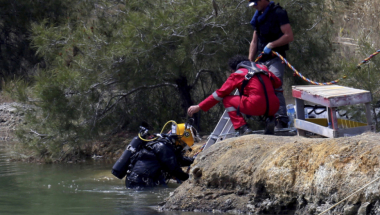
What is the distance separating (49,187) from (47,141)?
2250mm

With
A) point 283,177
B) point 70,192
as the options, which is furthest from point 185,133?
point 283,177

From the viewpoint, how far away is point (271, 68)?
739 centimetres

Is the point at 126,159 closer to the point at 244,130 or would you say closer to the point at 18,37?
the point at 244,130

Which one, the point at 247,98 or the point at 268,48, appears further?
the point at 268,48

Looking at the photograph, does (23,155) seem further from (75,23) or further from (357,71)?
(357,71)

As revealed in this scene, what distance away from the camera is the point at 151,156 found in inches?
269

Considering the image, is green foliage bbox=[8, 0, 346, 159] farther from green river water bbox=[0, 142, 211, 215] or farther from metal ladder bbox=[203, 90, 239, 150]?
metal ladder bbox=[203, 90, 239, 150]

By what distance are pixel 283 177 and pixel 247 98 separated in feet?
6.61

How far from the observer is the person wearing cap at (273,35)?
23.4 feet

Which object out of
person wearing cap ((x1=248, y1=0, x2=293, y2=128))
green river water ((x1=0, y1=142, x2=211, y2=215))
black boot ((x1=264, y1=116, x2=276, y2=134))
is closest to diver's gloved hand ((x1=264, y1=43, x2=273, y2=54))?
person wearing cap ((x1=248, y1=0, x2=293, y2=128))

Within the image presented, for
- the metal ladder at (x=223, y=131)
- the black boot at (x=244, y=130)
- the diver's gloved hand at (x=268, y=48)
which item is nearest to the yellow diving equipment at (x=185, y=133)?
the metal ladder at (x=223, y=131)

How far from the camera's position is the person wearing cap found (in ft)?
23.4

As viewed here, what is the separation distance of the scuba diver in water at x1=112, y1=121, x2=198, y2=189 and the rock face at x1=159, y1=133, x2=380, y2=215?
42.5 inches

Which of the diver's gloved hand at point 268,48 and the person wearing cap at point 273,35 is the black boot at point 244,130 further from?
the diver's gloved hand at point 268,48
